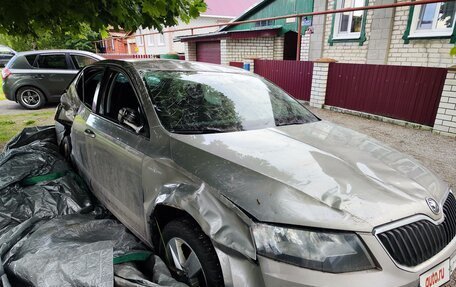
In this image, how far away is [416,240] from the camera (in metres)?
1.51

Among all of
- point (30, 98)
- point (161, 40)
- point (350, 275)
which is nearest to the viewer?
point (350, 275)

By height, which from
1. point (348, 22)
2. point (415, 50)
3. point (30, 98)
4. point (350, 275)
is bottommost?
point (30, 98)

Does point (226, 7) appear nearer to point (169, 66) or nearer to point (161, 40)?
point (161, 40)

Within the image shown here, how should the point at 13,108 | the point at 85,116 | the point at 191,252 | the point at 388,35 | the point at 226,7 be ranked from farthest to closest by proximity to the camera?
the point at 226,7 < the point at 13,108 < the point at 388,35 < the point at 85,116 < the point at 191,252

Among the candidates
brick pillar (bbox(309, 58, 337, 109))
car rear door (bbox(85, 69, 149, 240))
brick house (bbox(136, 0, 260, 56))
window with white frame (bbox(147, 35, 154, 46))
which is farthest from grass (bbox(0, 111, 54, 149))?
window with white frame (bbox(147, 35, 154, 46))

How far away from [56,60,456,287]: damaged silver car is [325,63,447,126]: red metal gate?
450cm

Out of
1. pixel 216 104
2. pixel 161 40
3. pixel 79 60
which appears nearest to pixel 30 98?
pixel 79 60

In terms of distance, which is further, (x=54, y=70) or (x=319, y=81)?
(x=54, y=70)

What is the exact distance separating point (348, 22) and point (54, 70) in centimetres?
935

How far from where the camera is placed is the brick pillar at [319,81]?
7926mm

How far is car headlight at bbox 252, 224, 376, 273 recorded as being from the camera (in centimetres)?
139

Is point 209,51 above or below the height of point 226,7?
below

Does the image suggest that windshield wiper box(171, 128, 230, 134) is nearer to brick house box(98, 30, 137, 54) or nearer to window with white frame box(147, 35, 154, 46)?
window with white frame box(147, 35, 154, 46)

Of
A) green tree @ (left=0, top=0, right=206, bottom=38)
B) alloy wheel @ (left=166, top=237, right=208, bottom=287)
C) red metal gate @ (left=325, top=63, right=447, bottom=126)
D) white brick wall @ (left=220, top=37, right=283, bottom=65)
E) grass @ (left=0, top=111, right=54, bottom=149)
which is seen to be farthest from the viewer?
white brick wall @ (left=220, top=37, right=283, bottom=65)
